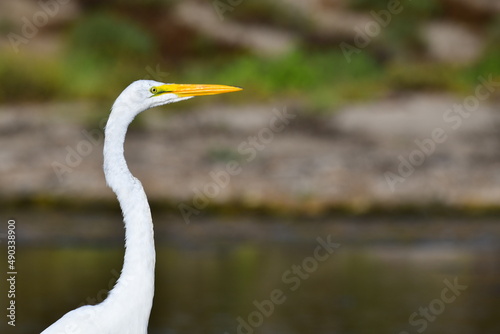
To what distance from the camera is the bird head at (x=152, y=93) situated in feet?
18.9

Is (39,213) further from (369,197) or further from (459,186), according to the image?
(459,186)

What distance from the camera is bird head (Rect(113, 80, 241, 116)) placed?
577 centimetres

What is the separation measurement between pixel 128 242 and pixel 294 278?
17.8 feet

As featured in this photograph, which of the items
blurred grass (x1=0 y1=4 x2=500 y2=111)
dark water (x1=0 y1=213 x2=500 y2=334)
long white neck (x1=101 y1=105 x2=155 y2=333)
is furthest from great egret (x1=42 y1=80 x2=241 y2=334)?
blurred grass (x1=0 y1=4 x2=500 y2=111)

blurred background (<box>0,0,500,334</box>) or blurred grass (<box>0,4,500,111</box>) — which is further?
blurred grass (<box>0,4,500,111</box>)

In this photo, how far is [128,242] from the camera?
575 centimetres

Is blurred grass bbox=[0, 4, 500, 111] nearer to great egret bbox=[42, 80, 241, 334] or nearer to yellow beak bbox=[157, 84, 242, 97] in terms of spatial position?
yellow beak bbox=[157, 84, 242, 97]

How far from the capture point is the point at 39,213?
13.9 metres

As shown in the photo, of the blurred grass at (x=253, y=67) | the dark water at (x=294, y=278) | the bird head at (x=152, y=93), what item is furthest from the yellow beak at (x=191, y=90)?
the blurred grass at (x=253, y=67)

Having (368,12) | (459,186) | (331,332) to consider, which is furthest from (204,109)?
(331,332)

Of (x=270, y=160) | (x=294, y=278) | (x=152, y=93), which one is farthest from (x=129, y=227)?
(x=270, y=160)

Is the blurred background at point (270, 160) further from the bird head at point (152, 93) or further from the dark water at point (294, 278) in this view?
the bird head at point (152, 93)

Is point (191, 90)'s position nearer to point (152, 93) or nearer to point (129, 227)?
point (152, 93)

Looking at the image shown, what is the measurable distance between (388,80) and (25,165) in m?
6.04
